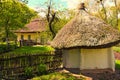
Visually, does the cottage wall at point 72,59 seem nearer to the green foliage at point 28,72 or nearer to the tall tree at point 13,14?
the green foliage at point 28,72

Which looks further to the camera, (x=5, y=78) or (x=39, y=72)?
(x=39, y=72)

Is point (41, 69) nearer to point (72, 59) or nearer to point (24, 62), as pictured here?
point (24, 62)

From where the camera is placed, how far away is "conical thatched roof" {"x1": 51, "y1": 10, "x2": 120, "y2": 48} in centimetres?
1888

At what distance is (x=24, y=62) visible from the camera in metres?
18.6

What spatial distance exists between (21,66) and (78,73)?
3.75 metres

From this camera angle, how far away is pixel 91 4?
50469 mm

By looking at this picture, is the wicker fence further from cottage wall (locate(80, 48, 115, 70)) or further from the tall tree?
the tall tree

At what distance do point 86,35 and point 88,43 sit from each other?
733 millimetres

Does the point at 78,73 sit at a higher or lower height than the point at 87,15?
lower

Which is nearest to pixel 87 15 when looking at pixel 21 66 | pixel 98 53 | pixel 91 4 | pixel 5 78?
pixel 98 53

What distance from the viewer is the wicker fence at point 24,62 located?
1736cm

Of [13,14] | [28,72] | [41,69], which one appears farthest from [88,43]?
[13,14]

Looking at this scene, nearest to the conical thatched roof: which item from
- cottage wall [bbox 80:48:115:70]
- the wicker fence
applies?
cottage wall [bbox 80:48:115:70]

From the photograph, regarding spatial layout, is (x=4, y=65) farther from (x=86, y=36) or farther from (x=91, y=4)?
(x=91, y=4)
